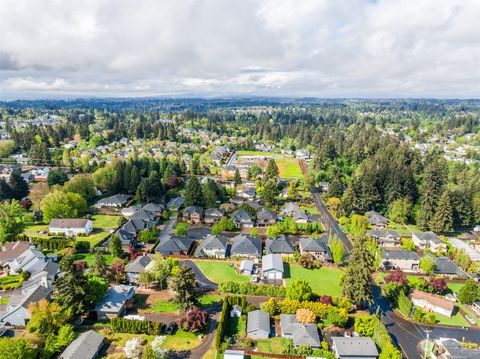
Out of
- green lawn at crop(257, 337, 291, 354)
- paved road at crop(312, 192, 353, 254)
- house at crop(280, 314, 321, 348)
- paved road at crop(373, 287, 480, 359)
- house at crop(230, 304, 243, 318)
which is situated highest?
house at crop(280, 314, 321, 348)

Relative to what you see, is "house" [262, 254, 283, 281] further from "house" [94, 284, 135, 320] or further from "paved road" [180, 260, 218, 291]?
"house" [94, 284, 135, 320]

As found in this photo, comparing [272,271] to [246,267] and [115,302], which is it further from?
[115,302]

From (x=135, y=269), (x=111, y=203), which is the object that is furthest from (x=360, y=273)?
(x=111, y=203)

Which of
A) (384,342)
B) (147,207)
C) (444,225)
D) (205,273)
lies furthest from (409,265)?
(147,207)

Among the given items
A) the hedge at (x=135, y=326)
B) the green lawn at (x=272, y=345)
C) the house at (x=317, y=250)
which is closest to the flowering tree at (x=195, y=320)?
the hedge at (x=135, y=326)

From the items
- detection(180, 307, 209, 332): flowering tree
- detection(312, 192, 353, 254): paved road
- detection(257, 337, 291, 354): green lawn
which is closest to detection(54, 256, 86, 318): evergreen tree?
detection(180, 307, 209, 332): flowering tree
